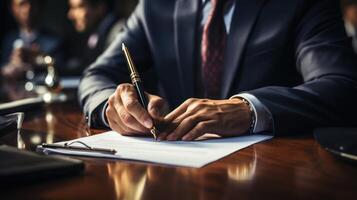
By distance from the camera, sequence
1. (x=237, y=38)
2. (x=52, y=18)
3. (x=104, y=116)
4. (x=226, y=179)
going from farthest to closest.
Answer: (x=52, y=18) → (x=237, y=38) → (x=104, y=116) → (x=226, y=179)

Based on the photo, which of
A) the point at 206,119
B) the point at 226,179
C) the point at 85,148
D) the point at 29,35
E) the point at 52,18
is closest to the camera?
the point at 226,179

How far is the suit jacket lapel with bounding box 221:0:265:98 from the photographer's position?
121cm

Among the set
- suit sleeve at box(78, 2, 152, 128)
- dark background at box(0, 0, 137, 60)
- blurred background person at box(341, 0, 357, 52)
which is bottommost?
blurred background person at box(341, 0, 357, 52)

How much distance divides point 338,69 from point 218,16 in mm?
335

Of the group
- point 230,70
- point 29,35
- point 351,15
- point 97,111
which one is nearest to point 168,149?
point 97,111

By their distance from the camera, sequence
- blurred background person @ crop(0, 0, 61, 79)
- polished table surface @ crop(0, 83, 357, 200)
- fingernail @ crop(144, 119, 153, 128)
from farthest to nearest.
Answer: blurred background person @ crop(0, 0, 61, 79)
fingernail @ crop(144, 119, 153, 128)
polished table surface @ crop(0, 83, 357, 200)

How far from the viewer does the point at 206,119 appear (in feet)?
2.83

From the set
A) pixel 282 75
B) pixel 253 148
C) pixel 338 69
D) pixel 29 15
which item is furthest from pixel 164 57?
pixel 29 15

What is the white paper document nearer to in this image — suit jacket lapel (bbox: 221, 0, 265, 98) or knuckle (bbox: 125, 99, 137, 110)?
knuckle (bbox: 125, 99, 137, 110)

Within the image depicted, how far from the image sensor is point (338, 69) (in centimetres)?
105

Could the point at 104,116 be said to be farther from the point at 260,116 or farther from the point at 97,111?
the point at 260,116

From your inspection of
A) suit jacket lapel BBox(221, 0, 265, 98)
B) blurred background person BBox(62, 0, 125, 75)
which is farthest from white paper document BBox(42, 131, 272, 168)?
blurred background person BBox(62, 0, 125, 75)

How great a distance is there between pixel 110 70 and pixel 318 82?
0.56 metres

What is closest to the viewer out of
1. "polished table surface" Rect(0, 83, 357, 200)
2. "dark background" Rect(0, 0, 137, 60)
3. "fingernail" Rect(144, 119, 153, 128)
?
"polished table surface" Rect(0, 83, 357, 200)
